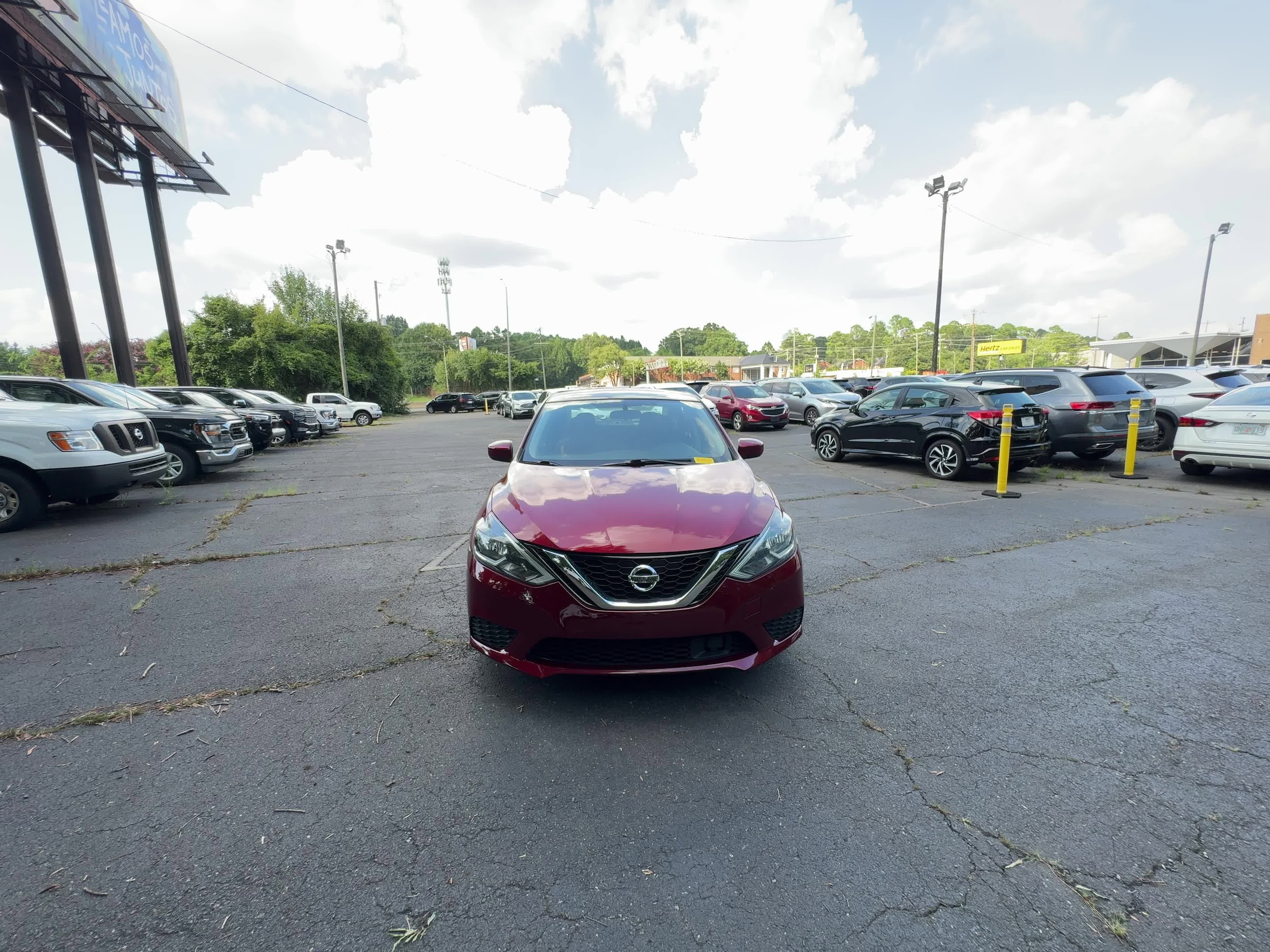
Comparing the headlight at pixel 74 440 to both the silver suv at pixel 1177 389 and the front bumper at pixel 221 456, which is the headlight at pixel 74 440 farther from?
the silver suv at pixel 1177 389

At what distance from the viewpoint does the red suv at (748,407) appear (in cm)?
1800

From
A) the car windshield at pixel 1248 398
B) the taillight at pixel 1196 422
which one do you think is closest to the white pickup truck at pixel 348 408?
the taillight at pixel 1196 422

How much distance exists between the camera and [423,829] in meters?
2.03

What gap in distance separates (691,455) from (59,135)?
24.7 m

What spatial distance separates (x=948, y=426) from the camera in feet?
28.7

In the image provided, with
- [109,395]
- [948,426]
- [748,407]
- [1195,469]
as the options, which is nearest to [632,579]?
[948,426]

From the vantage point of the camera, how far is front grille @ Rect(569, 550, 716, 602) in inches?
99.7

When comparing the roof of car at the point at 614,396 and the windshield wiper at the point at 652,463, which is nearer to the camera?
the windshield wiper at the point at 652,463

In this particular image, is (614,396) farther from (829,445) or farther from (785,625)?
(829,445)

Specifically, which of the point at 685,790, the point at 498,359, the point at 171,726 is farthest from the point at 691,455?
the point at 498,359

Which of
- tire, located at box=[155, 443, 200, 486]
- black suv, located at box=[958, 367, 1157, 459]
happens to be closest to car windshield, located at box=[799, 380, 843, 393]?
black suv, located at box=[958, 367, 1157, 459]

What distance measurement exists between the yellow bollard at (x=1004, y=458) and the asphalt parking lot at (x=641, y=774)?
→ 2.96 meters

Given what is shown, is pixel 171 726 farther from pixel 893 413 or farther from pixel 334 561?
pixel 893 413

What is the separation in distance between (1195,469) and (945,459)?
3654 millimetres
